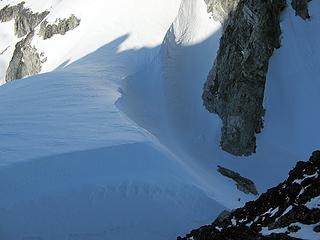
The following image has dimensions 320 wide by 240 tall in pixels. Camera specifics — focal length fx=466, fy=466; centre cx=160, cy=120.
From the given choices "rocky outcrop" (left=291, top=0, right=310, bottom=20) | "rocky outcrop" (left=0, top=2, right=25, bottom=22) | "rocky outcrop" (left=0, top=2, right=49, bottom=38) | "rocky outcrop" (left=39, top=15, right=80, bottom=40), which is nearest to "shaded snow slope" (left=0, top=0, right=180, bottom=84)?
"rocky outcrop" (left=39, top=15, right=80, bottom=40)

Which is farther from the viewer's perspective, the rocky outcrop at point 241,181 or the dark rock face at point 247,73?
the dark rock face at point 247,73

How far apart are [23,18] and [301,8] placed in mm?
58175

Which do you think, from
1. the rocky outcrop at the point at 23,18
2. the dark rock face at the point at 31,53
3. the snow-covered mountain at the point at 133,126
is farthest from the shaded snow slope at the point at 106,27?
the rocky outcrop at the point at 23,18

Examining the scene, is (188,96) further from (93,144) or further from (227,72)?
(93,144)

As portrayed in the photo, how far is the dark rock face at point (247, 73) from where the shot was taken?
25.1m

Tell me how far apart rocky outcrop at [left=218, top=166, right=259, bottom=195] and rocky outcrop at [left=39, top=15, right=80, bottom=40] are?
27.0 meters

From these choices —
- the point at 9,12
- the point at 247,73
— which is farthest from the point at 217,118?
the point at 9,12

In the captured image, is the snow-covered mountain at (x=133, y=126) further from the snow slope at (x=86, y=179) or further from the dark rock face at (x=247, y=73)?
the dark rock face at (x=247, y=73)

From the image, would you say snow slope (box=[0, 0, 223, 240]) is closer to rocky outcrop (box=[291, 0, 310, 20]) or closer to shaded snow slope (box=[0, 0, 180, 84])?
rocky outcrop (box=[291, 0, 310, 20])

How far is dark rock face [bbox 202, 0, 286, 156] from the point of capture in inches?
988

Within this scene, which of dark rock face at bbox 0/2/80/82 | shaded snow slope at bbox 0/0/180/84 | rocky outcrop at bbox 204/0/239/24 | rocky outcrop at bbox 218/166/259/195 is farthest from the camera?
dark rock face at bbox 0/2/80/82

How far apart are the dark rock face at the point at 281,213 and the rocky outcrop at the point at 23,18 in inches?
2667

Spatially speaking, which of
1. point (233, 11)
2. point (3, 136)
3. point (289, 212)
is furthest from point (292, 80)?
point (289, 212)

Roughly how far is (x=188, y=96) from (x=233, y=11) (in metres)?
5.77
